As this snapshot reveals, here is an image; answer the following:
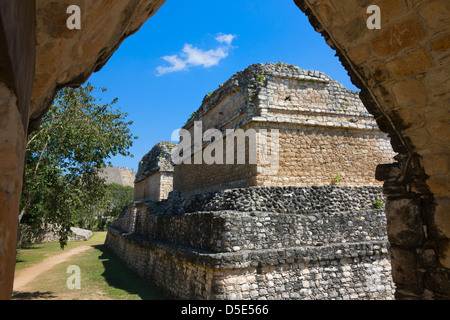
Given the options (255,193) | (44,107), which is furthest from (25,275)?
(44,107)

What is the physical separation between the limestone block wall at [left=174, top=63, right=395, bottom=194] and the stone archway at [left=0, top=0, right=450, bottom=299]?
701 cm

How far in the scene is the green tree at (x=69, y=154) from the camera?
8.86 metres

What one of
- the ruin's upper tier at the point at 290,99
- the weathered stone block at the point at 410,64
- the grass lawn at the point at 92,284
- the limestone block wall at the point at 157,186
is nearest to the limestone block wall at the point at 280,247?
the grass lawn at the point at 92,284

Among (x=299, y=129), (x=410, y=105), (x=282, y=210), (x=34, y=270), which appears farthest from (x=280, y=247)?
(x=34, y=270)

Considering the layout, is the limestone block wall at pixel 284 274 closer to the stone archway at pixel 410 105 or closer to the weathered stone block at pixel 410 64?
the stone archway at pixel 410 105

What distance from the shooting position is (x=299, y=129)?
11.0 m

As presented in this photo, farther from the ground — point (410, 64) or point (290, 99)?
point (290, 99)

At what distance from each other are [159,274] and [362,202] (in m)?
7.25

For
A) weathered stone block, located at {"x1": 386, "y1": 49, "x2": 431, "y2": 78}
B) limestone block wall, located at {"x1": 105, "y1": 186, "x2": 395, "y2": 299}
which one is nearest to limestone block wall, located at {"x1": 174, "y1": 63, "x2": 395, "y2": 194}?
limestone block wall, located at {"x1": 105, "y1": 186, "x2": 395, "y2": 299}

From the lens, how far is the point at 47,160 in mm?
9133

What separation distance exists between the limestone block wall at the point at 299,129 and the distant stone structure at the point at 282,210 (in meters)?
0.04

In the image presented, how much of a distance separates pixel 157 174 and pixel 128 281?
412 inches

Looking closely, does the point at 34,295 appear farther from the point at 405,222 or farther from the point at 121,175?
the point at 121,175

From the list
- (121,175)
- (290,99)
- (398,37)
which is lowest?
(398,37)
